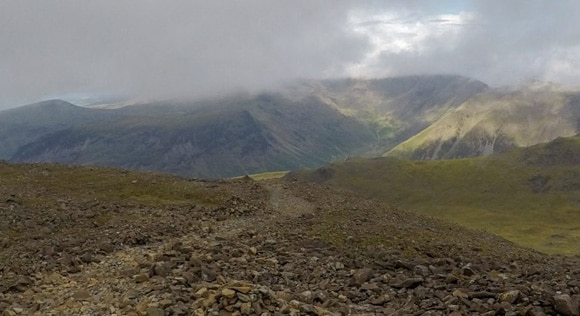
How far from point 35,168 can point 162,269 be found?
155ft

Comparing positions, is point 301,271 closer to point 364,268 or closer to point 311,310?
point 364,268

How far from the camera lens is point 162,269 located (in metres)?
21.7

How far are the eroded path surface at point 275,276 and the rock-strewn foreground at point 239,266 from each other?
0.22 feet

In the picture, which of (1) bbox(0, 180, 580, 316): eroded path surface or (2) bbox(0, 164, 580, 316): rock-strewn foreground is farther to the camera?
(2) bbox(0, 164, 580, 316): rock-strewn foreground

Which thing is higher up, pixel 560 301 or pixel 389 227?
pixel 560 301

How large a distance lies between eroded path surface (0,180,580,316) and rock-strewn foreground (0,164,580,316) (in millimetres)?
68

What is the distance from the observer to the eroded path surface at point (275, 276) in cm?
1755

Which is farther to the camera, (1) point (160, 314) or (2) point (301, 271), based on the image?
(2) point (301, 271)

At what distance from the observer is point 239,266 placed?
23.6 m

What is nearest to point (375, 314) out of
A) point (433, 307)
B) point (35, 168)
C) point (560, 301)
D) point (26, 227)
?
point (433, 307)

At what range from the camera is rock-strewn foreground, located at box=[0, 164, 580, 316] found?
1788 cm

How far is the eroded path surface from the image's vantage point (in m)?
17.5

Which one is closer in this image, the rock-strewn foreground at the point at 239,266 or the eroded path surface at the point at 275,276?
the eroded path surface at the point at 275,276

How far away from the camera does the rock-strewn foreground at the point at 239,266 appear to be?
58.6 ft
